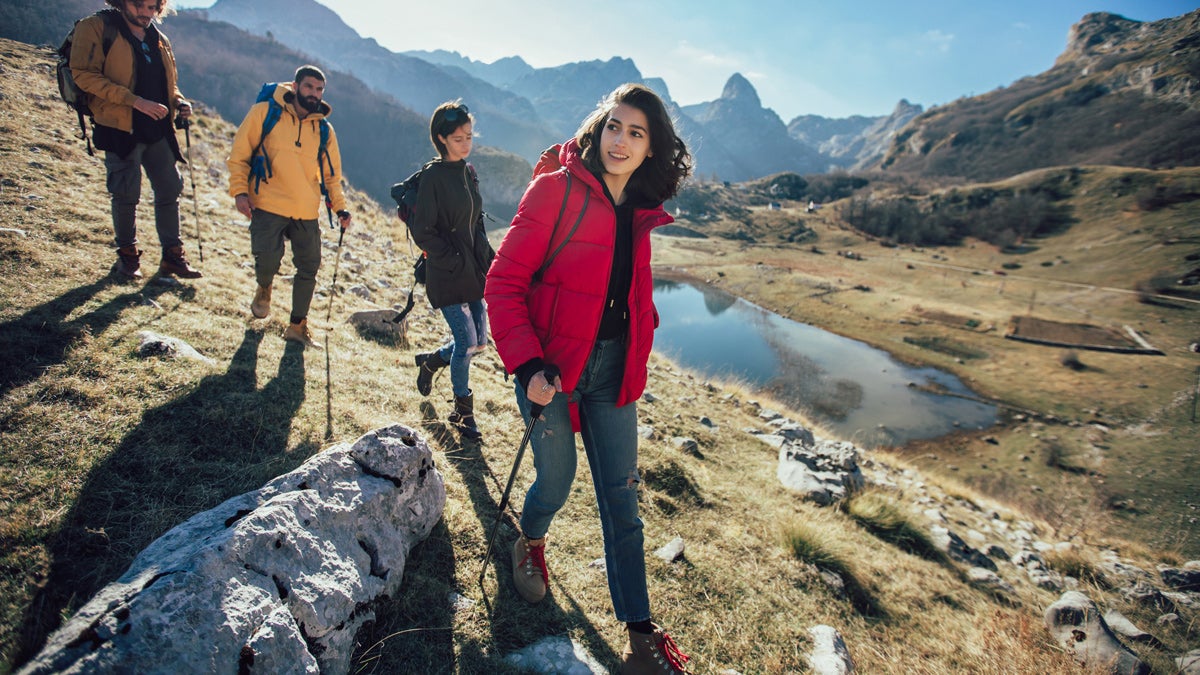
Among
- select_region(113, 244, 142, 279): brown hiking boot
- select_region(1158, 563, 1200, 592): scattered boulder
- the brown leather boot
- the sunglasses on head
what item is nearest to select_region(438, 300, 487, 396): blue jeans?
the brown leather boot

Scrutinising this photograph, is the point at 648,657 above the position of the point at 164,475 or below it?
below

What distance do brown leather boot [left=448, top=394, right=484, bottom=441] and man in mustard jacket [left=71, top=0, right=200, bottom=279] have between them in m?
4.04

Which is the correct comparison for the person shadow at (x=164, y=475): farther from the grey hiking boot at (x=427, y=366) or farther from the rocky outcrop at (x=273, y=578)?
the grey hiking boot at (x=427, y=366)

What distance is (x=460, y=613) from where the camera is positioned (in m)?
2.78

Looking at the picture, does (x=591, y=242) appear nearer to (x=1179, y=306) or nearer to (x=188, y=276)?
(x=188, y=276)

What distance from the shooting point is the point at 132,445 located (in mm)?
2965

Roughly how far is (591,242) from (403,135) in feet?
394

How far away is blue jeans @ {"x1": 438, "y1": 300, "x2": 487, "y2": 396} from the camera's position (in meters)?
4.41

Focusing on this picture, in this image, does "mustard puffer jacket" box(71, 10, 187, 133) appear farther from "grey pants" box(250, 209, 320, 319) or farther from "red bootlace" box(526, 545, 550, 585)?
"red bootlace" box(526, 545, 550, 585)

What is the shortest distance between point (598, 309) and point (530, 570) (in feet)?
6.00

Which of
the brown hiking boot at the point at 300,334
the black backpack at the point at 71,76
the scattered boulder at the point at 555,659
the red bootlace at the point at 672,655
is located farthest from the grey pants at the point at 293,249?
the red bootlace at the point at 672,655

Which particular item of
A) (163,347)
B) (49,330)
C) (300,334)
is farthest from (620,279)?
(49,330)

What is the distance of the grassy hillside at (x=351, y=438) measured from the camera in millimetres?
2521

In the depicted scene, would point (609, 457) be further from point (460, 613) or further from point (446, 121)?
point (446, 121)
